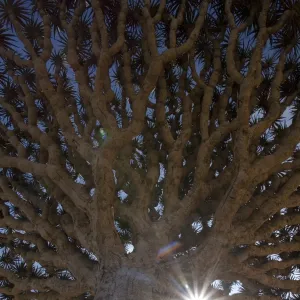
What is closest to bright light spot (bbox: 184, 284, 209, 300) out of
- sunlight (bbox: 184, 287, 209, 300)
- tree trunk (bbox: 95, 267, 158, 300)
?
sunlight (bbox: 184, 287, 209, 300)

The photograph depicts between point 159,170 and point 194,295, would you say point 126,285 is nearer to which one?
point 194,295

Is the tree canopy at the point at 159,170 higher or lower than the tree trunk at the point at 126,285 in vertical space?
higher

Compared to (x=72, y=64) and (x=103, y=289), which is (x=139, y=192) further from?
(x=72, y=64)

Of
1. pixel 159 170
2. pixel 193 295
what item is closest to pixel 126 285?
pixel 193 295

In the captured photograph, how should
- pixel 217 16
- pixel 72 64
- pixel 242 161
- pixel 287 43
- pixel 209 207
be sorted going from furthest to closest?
pixel 217 16
pixel 287 43
pixel 209 207
pixel 72 64
pixel 242 161

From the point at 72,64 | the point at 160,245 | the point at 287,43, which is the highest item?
the point at 287,43

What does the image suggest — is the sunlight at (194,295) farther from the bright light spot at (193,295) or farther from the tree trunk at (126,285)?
the tree trunk at (126,285)

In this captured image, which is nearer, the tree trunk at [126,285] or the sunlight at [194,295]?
the tree trunk at [126,285]

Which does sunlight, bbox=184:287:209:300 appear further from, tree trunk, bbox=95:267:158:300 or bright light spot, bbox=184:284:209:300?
tree trunk, bbox=95:267:158:300

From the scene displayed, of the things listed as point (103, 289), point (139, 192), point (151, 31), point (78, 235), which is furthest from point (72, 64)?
point (103, 289)

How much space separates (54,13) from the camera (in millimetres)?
6172

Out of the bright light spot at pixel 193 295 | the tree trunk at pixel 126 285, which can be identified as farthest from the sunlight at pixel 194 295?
the tree trunk at pixel 126 285

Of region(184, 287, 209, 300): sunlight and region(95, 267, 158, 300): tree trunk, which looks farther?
region(184, 287, 209, 300): sunlight

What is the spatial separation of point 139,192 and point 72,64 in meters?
1.78
